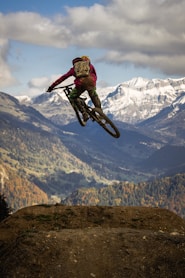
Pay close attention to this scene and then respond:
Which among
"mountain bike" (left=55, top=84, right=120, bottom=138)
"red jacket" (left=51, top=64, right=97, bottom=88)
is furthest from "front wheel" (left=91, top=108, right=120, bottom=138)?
"red jacket" (left=51, top=64, right=97, bottom=88)

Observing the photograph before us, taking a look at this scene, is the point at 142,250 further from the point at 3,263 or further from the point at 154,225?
the point at 154,225

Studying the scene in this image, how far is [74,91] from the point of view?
67.7 feet

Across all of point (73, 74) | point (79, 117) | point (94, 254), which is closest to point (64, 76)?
point (73, 74)

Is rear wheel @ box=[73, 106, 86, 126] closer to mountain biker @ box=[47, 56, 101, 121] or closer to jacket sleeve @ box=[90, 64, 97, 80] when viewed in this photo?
mountain biker @ box=[47, 56, 101, 121]

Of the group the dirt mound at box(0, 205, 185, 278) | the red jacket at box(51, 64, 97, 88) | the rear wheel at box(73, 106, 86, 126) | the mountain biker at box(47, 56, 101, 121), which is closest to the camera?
the dirt mound at box(0, 205, 185, 278)

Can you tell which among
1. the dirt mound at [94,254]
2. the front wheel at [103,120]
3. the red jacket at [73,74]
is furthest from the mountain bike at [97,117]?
the dirt mound at [94,254]

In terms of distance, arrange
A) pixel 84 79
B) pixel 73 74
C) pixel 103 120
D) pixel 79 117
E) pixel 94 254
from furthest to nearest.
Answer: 1. pixel 79 117
2. pixel 103 120
3. pixel 73 74
4. pixel 84 79
5. pixel 94 254

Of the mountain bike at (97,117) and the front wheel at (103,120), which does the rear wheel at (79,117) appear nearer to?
the mountain bike at (97,117)

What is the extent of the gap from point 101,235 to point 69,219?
9006 mm

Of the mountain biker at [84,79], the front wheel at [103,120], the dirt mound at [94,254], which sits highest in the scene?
the mountain biker at [84,79]

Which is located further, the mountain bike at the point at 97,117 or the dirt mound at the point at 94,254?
the mountain bike at the point at 97,117

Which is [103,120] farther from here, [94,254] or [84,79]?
[94,254]

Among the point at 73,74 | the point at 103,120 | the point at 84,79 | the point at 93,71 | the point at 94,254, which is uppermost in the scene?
the point at 93,71

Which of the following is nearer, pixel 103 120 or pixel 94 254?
pixel 94 254
